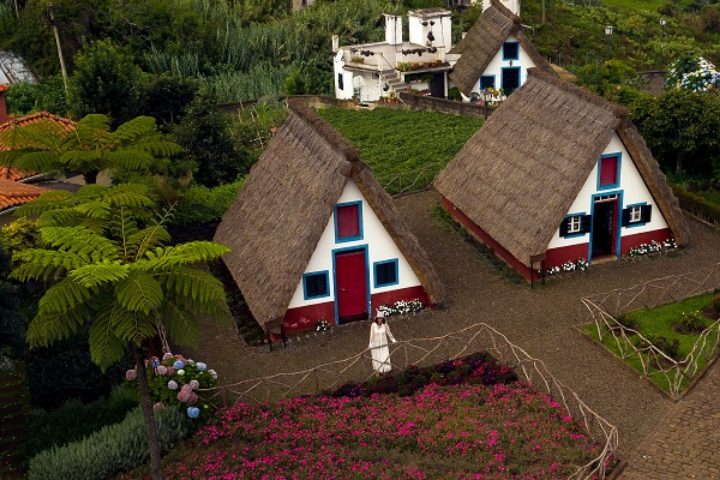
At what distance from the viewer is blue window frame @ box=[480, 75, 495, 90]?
4975cm

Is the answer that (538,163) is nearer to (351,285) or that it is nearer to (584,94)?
(584,94)

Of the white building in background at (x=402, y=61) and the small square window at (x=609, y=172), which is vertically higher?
the white building in background at (x=402, y=61)

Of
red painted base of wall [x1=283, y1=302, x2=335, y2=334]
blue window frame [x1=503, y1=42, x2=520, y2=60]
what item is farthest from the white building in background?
red painted base of wall [x1=283, y1=302, x2=335, y2=334]

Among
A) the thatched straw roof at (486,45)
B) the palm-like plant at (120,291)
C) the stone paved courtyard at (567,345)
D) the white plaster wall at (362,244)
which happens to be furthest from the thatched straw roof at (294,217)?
the thatched straw roof at (486,45)

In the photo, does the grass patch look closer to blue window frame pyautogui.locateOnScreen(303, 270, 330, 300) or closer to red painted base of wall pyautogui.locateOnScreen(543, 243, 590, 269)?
red painted base of wall pyautogui.locateOnScreen(543, 243, 590, 269)

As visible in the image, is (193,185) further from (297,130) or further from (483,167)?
(483,167)

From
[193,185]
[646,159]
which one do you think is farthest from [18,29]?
[646,159]

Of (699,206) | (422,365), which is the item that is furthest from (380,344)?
(699,206)

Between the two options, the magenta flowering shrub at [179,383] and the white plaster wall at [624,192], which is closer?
the magenta flowering shrub at [179,383]

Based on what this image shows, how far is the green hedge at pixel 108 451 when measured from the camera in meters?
19.6

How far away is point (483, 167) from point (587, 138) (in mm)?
4516

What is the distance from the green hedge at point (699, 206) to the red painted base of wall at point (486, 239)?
773cm

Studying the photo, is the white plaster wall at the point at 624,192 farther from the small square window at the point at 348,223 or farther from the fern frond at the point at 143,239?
the fern frond at the point at 143,239

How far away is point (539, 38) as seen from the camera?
221 feet
